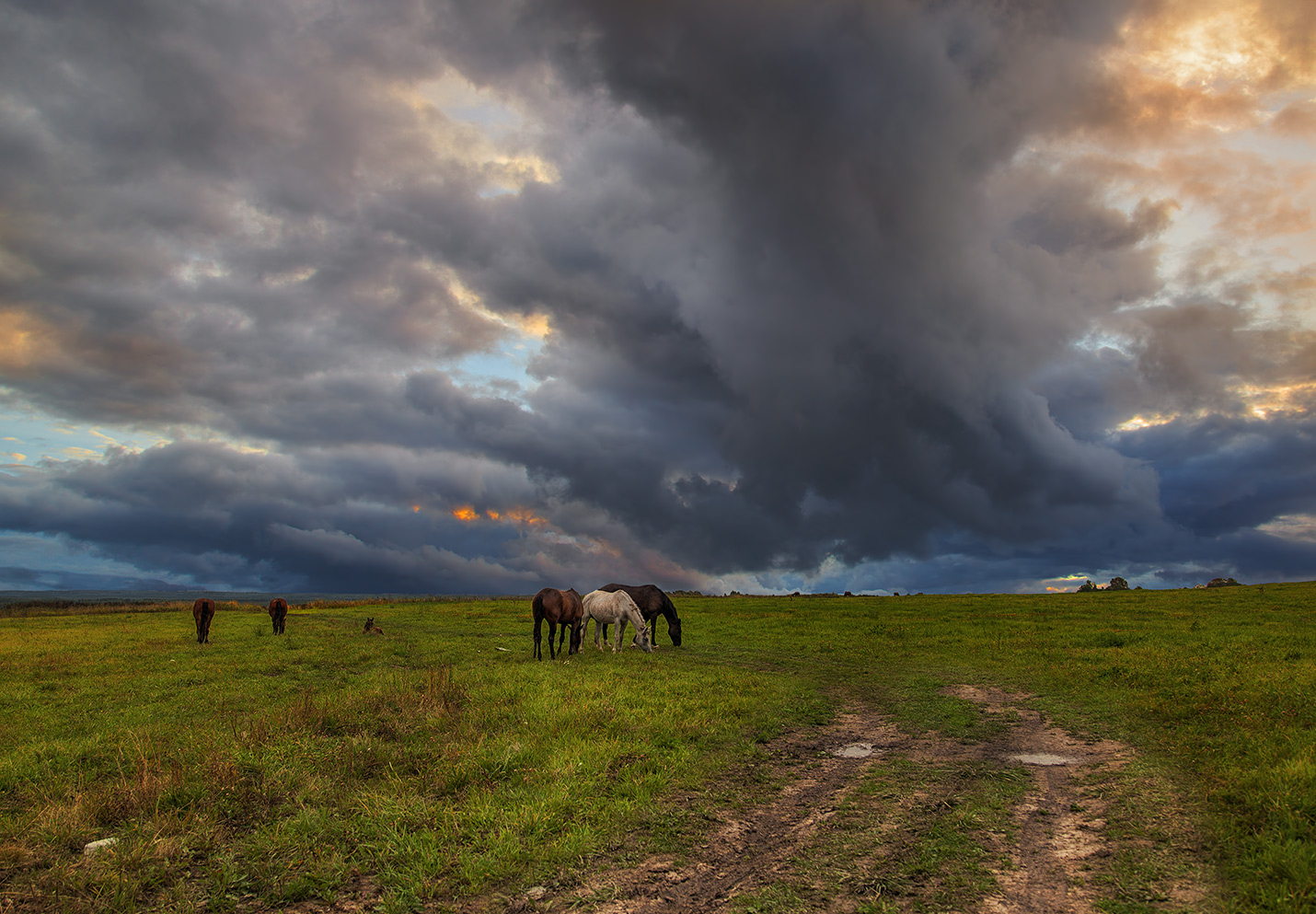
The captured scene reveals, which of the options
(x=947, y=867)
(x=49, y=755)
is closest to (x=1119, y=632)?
(x=947, y=867)

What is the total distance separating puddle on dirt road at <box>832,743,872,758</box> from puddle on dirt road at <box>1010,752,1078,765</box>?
2.35m

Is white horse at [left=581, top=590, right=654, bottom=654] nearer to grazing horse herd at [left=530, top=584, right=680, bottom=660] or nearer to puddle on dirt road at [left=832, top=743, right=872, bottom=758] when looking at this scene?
grazing horse herd at [left=530, top=584, right=680, bottom=660]

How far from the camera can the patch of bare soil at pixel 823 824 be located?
5.94 metres

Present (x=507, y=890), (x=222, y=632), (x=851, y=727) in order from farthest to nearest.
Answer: (x=222, y=632), (x=851, y=727), (x=507, y=890)

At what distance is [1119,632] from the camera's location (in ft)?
98.4

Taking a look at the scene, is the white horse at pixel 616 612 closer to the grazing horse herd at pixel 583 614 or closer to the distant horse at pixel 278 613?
the grazing horse herd at pixel 583 614

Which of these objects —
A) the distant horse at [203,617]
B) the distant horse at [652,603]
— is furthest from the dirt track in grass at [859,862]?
the distant horse at [203,617]

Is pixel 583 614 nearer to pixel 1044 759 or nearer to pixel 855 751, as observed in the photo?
pixel 855 751

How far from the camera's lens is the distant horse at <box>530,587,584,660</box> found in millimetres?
23047

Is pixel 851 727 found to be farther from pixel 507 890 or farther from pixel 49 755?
pixel 49 755

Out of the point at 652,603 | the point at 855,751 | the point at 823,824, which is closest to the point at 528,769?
the point at 823,824

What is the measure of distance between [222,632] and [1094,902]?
44980mm

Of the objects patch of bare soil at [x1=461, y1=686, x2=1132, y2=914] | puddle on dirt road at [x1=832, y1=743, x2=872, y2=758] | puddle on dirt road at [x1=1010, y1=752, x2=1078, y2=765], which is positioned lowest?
puddle on dirt road at [x1=832, y1=743, x2=872, y2=758]

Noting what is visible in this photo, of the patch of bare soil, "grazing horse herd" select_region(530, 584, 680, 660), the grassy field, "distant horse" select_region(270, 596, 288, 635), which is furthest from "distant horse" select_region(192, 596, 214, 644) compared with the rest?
the patch of bare soil
